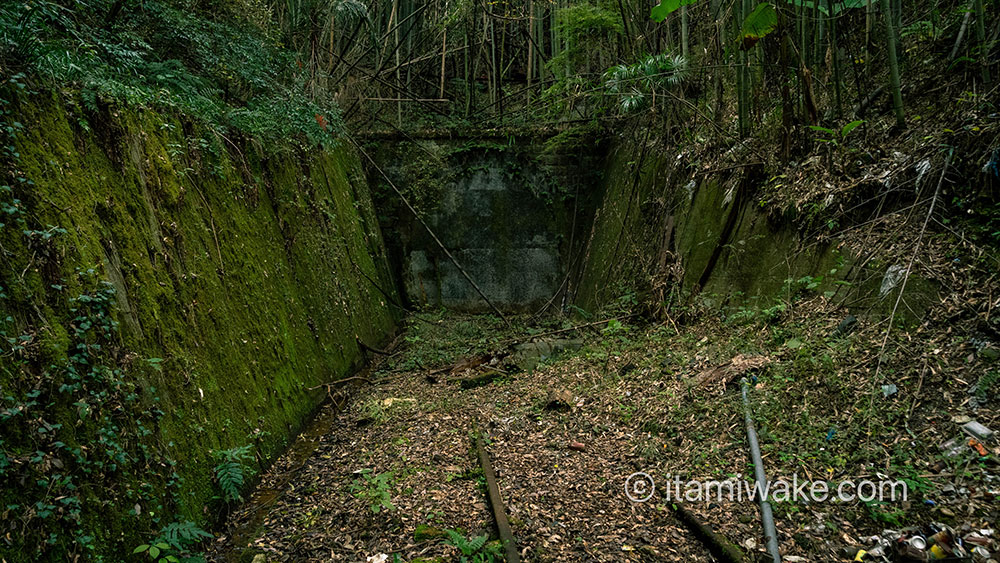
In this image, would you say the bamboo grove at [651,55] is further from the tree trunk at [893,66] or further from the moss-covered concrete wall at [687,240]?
the moss-covered concrete wall at [687,240]

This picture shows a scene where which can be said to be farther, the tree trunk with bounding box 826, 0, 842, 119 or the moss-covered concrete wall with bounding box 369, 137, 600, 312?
the moss-covered concrete wall with bounding box 369, 137, 600, 312

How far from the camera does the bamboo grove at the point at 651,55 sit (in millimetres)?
4320

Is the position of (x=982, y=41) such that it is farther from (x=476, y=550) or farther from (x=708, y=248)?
Answer: (x=476, y=550)

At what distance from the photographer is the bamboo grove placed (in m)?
4.32

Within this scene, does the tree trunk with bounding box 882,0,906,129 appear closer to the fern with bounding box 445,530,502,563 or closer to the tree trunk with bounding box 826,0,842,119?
the tree trunk with bounding box 826,0,842,119

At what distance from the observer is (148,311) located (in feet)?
9.68

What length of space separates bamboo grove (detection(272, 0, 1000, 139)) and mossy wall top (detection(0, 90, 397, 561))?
4.77m

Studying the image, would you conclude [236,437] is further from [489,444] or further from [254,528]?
[489,444]

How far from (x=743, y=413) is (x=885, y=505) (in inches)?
41.4

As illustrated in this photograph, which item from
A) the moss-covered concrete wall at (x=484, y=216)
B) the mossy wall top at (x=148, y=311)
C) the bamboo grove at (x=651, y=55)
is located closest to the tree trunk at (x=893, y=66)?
the bamboo grove at (x=651, y=55)

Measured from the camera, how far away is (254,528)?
3.11m

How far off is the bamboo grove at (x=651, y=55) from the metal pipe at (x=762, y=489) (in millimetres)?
2853

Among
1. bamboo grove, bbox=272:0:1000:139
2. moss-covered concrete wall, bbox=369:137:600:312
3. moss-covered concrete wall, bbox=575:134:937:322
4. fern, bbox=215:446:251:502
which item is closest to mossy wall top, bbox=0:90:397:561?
fern, bbox=215:446:251:502

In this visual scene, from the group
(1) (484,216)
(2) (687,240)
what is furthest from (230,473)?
(1) (484,216)
